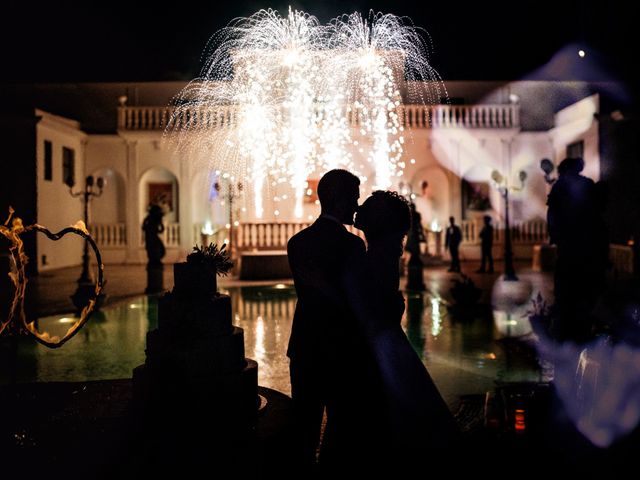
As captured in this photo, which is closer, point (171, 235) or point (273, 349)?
point (273, 349)

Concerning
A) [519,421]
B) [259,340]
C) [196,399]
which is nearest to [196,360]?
[196,399]

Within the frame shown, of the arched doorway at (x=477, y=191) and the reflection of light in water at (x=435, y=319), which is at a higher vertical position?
the arched doorway at (x=477, y=191)

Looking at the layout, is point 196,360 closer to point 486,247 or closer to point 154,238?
point 154,238

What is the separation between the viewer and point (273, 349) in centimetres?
969

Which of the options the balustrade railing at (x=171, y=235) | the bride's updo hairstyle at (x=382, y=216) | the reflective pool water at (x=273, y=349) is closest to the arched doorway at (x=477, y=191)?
the balustrade railing at (x=171, y=235)

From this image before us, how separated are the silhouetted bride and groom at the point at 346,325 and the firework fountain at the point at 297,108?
16105 mm

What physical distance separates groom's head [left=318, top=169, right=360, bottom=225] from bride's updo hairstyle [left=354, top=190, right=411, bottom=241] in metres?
0.12

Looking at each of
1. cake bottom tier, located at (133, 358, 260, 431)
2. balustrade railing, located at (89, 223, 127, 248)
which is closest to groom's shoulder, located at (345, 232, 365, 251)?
cake bottom tier, located at (133, 358, 260, 431)

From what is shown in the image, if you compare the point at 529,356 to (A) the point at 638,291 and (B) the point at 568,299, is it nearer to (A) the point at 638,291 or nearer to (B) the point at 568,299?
(B) the point at 568,299

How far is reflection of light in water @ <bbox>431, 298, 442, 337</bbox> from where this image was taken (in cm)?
1112

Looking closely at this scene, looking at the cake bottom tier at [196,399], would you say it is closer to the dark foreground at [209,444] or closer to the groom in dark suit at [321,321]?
the dark foreground at [209,444]

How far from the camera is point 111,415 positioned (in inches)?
207

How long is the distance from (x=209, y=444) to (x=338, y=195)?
6.25 ft

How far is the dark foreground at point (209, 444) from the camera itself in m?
4.43
